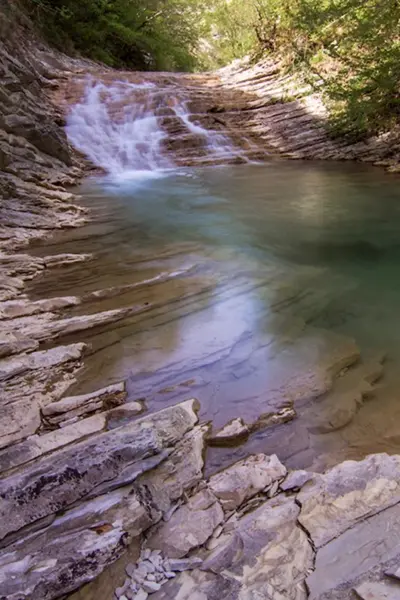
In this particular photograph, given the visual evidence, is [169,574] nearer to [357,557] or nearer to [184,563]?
[184,563]

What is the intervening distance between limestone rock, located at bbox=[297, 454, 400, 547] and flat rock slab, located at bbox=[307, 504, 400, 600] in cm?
5

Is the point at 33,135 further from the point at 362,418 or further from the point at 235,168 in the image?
the point at 362,418

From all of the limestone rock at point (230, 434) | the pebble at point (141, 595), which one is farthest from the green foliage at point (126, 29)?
the pebble at point (141, 595)

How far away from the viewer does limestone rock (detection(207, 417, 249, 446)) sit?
8.04ft

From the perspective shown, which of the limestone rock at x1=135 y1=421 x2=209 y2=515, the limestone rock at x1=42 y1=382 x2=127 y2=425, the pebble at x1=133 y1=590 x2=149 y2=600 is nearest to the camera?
the pebble at x1=133 y1=590 x2=149 y2=600

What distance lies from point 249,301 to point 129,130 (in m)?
9.77

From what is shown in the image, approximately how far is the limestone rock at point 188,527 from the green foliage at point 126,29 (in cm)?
1875

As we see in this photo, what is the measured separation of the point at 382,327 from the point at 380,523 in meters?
2.32

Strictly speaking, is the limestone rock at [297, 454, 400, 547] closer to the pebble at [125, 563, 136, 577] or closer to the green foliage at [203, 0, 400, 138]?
the pebble at [125, 563, 136, 577]

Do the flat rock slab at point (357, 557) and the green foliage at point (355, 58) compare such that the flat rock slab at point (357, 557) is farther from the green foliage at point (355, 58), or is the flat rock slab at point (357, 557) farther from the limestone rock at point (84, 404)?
the green foliage at point (355, 58)

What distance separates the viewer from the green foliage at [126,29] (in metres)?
17.7

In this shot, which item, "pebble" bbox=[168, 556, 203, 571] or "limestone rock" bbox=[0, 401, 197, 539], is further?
"limestone rock" bbox=[0, 401, 197, 539]

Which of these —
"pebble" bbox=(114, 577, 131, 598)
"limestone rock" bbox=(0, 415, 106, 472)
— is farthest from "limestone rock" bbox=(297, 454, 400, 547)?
"limestone rock" bbox=(0, 415, 106, 472)

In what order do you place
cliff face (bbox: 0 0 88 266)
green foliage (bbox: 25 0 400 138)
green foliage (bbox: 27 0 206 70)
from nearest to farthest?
cliff face (bbox: 0 0 88 266) → green foliage (bbox: 25 0 400 138) → green foliage (bbox: 27 0 206 70)
